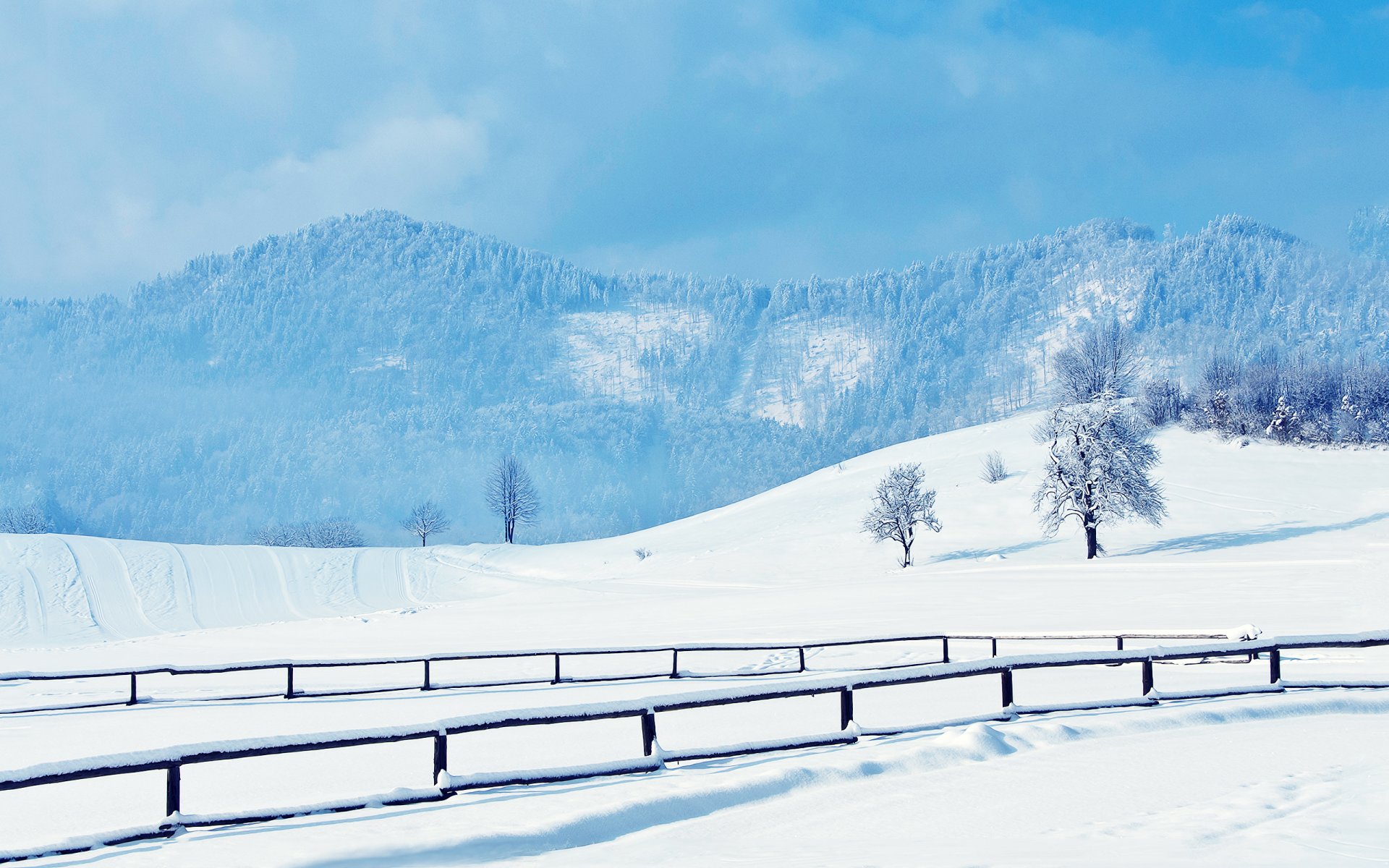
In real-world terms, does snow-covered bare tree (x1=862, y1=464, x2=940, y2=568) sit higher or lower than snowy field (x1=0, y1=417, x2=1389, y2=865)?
higher

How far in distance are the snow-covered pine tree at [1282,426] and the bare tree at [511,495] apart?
267ft

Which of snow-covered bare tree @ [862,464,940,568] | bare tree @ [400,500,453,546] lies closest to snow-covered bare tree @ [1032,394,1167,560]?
snow-covered bare tree @ [862,464,940,568]

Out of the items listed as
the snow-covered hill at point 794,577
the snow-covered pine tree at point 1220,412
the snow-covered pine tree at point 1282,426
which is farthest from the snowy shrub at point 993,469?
the snow-covered pine tree at point 1282,426

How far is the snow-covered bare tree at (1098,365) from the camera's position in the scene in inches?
3265

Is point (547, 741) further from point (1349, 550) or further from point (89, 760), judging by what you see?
point (1349, 550)

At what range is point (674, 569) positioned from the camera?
63344 mm

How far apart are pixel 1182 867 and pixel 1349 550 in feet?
138

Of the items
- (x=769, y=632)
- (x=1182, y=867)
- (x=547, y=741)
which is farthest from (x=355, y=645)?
(x=1182, y=867)

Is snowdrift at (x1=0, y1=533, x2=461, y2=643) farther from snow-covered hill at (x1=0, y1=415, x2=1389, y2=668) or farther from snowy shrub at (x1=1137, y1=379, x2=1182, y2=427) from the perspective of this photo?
snowy shrub at (x1=1137, y1=379, x2=1182, y2=427)

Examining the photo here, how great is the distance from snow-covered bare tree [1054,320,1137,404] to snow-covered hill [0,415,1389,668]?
6.60 m

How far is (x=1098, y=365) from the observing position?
88.4 m

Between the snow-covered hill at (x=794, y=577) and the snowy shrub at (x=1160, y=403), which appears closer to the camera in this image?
the snow-covered hill at (x=794, y=577)

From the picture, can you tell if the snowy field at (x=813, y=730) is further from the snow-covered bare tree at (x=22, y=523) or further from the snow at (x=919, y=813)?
the snow-covered bare tree at (x=22, y=523)

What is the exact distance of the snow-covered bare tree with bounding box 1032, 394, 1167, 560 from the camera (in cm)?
5125
